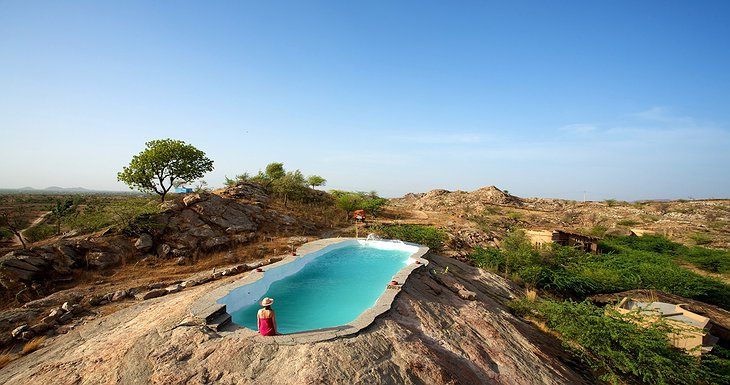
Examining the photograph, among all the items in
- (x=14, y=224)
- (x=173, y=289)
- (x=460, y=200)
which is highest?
(x=460, y=200)

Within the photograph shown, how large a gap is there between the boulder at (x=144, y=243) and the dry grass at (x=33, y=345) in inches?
204

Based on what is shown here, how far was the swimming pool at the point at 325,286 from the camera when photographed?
22.4 feet

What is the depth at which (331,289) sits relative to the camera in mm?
9133

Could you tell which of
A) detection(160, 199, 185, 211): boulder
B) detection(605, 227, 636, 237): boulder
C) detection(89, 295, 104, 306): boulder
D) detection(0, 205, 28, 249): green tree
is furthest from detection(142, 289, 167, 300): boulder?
detection(605, 227, 636, 237): boulder

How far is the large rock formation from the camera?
4.17 m

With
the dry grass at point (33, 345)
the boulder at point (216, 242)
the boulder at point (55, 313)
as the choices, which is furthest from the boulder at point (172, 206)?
the dry grass at point (33, 345)

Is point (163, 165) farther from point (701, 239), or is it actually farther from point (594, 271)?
point (701, 239)

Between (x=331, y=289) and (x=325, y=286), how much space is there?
0.92 feet

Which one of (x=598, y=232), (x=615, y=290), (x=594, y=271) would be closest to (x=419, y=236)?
(x=594, y=271)

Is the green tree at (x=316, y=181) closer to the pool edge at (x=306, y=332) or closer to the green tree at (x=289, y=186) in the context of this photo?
the green tree at (x=289, y=186)

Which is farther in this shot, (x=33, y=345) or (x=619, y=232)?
(x=619, y=232)

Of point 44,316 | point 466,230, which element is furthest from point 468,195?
point 44,316

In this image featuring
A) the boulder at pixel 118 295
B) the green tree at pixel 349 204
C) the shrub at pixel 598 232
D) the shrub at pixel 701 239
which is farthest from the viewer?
the green tree at pixel 349 204

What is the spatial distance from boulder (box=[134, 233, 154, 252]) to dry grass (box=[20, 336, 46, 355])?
518 cm
